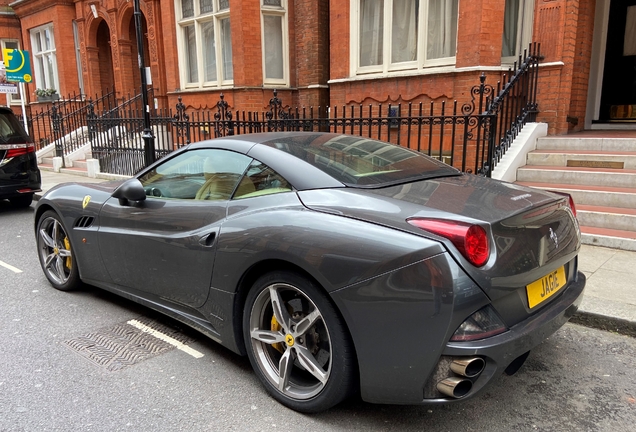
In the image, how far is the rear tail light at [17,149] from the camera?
8.26 meters

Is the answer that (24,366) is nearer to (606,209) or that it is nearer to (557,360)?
(557,360)

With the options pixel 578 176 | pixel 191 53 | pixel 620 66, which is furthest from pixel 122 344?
pixel 191 53

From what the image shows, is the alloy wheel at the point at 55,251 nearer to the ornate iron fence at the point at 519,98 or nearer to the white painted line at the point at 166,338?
the white painted line at the point at 166,338

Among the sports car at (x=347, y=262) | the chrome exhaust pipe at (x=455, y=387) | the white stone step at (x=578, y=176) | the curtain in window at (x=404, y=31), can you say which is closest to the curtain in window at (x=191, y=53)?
the curtain in window at (x=404, y=31)

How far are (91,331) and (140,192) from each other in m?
1.24

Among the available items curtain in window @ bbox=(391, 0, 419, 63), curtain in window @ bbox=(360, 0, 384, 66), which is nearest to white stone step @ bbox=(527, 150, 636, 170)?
curtain in window @ bbox=(391, 0, 419, 63)

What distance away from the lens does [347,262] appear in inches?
90.7

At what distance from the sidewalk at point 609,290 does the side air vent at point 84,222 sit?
4117mm

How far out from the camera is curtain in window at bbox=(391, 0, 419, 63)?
29.9 ft

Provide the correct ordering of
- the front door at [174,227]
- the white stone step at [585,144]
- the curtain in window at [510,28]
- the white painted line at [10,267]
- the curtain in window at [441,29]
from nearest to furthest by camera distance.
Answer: the front door at [174,227] < the white painted line at [10,267] < the white stone step at [585,144] < the curtain in window at [510,28] < the curtain in window at [441,29]

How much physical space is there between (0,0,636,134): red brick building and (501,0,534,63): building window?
18 millimetres

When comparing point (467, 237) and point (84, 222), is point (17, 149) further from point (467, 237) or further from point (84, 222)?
point (467, 237)

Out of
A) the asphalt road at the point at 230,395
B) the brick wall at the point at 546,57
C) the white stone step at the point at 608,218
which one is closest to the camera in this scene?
the asphalt road at the point at 230,395

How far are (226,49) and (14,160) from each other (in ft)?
19.6
